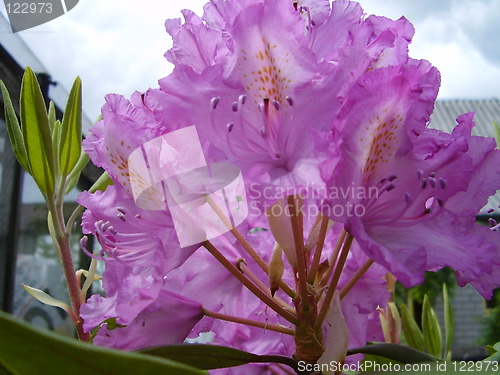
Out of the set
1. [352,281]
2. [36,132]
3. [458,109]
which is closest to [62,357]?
[352,281]

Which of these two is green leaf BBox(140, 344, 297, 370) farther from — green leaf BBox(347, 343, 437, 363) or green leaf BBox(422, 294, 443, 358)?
green leaf BBox(422, 294, 443, 358)

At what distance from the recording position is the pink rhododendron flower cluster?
438 mm

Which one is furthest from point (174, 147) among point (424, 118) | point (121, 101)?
point (424, 118)

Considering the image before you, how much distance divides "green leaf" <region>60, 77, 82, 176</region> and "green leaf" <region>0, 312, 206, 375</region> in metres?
0.48

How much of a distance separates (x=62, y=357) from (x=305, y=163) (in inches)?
8.6

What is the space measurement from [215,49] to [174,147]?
11 centimetres

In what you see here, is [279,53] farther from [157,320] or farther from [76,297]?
[76,297]

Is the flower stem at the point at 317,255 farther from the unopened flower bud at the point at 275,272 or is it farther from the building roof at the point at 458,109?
the building roof at the point at 458,109

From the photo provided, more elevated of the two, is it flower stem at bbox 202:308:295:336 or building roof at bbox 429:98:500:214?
building roof at bbox 429:98:500:214

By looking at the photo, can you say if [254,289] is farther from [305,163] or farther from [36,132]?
[36,132]

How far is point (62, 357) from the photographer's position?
0.28 metres

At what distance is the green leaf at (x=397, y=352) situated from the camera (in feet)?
1.76

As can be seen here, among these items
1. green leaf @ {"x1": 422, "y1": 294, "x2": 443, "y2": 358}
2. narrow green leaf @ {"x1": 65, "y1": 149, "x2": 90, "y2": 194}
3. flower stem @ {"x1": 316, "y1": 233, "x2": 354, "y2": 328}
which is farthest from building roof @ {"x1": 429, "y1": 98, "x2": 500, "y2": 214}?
flower stem @ {"x1": 316, "y1": 233, "x2": 354, "y2": 328}

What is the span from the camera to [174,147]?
462mm
